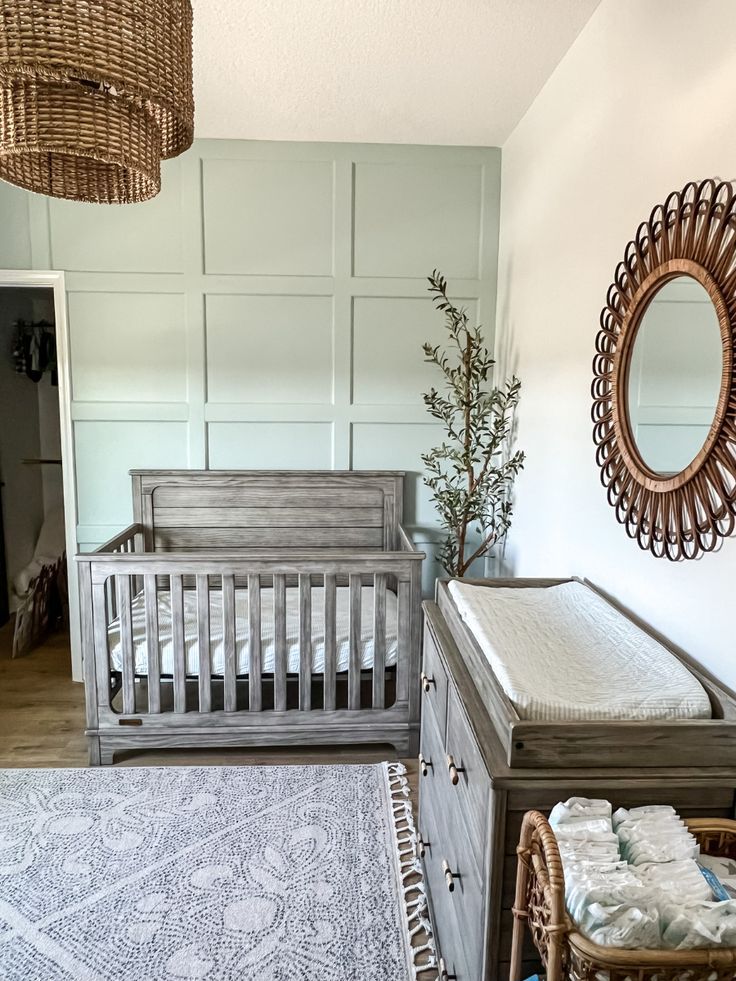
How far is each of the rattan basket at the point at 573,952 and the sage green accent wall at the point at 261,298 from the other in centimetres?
250

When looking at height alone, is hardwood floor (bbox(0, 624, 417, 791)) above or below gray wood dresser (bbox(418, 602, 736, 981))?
below

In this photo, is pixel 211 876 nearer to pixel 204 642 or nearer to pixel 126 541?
pixel 204 642

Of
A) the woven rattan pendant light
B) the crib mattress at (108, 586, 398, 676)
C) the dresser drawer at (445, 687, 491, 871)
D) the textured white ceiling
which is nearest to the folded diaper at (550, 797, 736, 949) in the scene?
the dresser drawer at (445, 687, 491, 871)

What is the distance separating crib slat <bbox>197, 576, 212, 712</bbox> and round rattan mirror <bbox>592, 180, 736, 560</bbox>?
1478 millimetres

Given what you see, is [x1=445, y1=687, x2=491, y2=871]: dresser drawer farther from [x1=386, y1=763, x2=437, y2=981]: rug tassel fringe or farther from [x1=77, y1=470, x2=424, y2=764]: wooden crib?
[x1=77, y1=470, x2=424, y2=764]: wooden crib

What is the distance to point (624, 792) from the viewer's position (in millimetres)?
1076

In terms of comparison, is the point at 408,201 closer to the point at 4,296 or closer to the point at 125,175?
the point at 125,175

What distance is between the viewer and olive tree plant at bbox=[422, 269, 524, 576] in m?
3.02

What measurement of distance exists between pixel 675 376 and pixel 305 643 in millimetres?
1644

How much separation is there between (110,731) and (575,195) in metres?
2.53

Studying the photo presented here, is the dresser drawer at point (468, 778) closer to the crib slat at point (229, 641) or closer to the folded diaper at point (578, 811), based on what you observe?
the folded diaper at point (578, 811)

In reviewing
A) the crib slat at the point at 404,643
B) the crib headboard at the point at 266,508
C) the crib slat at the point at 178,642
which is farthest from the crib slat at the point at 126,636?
the crib slat at the point at 404,643

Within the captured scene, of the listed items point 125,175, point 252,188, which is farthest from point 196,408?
point 125,175

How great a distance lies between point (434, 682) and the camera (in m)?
1.74
